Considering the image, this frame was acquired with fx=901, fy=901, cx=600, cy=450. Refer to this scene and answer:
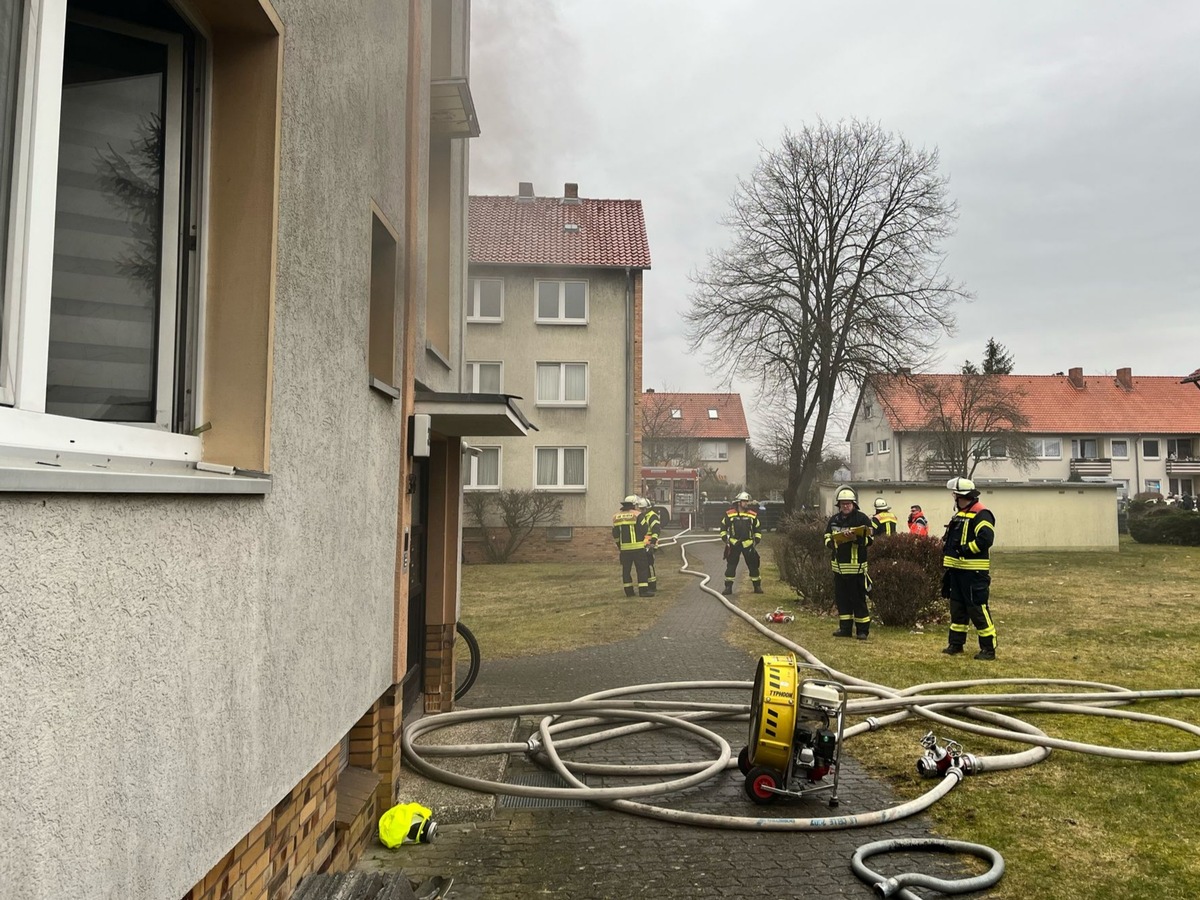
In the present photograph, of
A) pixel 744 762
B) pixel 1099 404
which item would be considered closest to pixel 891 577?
pixel 744 762

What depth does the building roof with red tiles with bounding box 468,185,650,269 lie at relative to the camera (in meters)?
25.6

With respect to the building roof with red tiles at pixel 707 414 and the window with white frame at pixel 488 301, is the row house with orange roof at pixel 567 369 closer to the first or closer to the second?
the window with white frame at pixel 488 301

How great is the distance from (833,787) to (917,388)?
24379 millimetres

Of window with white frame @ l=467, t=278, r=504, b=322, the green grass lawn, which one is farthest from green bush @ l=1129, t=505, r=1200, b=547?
window with white frame @ l=467, t=278, r=504, b=322

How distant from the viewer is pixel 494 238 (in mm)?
26391

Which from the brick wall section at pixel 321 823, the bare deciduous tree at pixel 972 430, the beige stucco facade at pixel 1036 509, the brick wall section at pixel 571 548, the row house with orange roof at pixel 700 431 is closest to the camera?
the brick wall section at pixel 321 823

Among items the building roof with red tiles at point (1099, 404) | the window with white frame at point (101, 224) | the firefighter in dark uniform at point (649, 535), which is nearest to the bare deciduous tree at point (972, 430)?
the building roof with red tiles at point (1099, 404)

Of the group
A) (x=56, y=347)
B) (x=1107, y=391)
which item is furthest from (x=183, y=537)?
(x=1107, y=391)

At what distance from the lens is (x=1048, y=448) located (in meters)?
52.8

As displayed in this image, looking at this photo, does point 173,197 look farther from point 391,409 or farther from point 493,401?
point 493,401

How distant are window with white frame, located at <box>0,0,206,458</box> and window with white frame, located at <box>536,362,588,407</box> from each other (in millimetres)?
22873

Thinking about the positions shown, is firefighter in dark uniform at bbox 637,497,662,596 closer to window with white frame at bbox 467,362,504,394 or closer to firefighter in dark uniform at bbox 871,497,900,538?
firefighter in dark uniform at bbox 871,497,900,538

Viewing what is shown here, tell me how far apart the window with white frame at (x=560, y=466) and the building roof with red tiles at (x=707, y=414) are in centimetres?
3604

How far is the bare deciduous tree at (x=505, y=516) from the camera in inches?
947
